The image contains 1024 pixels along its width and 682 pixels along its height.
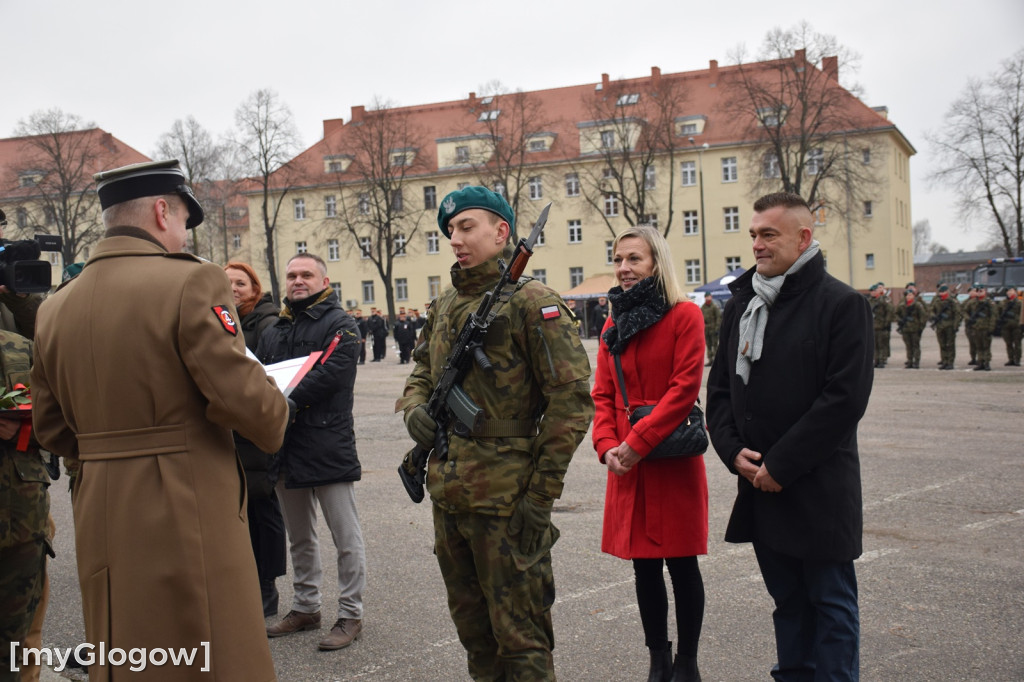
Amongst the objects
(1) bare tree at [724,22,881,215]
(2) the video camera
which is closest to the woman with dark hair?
(2) the video camera

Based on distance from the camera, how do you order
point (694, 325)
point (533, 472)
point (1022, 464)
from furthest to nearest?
point (1022, 464), point (694, 325), point (533, 472)

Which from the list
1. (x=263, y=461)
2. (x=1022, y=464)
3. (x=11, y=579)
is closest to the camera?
(x=11, y=579)

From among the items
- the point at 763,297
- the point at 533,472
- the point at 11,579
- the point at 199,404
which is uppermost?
the point at 763,297

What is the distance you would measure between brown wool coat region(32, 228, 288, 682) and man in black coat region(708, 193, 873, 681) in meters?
2.06

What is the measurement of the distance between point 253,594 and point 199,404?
667 mm

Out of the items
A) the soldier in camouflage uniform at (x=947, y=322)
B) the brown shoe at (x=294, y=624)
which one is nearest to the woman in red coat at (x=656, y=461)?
the brown shoe at (x=294, y=624)

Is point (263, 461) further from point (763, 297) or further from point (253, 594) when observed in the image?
point (763, 297)

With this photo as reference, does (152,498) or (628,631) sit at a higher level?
(152,498)

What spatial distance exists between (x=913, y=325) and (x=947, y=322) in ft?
3.05

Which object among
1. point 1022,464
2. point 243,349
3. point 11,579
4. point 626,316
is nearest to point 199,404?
point 243,349

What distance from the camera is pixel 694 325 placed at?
427cm

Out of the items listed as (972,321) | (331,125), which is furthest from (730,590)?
(331,125)

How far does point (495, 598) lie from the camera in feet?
11.3

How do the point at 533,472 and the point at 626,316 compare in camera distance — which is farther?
the point at 626,316
